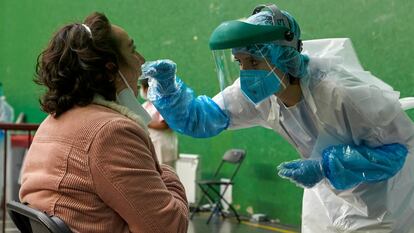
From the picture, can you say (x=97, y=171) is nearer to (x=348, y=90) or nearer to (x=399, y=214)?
(x=348, y=90)

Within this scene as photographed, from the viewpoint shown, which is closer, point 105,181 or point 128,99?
point 105,181

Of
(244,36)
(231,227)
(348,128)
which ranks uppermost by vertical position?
(244,36)

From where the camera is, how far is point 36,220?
1274 mm

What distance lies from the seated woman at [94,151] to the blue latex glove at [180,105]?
1.75 feet

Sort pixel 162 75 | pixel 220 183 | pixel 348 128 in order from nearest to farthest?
pixel 348 128
pixel 162 75
pixel 220 183

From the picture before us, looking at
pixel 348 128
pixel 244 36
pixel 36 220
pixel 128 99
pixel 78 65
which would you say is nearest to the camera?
pixel 36 220

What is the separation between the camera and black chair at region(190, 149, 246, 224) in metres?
5.45

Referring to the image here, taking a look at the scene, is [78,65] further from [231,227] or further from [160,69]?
[231,227]

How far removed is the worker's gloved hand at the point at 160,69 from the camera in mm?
2008

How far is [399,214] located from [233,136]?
12.6 ft

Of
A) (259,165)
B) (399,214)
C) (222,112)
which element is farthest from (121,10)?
(399,214)

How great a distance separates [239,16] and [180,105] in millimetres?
3476

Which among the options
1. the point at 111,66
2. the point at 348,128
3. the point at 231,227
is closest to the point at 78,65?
the point at 111,66

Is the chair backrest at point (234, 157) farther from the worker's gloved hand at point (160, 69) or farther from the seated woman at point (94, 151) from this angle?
the seated woman at point (94, 151)
